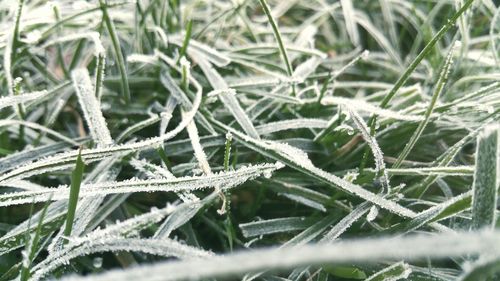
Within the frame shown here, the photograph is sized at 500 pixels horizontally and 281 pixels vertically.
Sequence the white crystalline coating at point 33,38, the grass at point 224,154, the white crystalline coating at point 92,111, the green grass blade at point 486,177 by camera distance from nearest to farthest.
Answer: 1. the green grass blade at point 486,177
2. the grass at point 224,154
3. the white crystalline coating at point 92,111
4. the white crystalline coating at point 33,38

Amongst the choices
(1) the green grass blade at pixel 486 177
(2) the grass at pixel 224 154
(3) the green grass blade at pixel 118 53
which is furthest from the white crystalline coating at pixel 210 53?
(1) the green grass blade at pixel 486 177

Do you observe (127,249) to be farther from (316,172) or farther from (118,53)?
(118,53)

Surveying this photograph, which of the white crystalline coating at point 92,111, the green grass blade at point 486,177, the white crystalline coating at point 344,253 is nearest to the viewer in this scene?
the white crystalline coating at point 344,253

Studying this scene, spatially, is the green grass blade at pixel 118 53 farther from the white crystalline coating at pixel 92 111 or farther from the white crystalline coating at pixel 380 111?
the white crystalline coating at pixel 380 111

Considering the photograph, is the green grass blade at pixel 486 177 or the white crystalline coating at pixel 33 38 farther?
the white crystalline coating at pixel 33 38

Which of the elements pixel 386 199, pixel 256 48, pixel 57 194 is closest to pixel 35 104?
pixel 57 194

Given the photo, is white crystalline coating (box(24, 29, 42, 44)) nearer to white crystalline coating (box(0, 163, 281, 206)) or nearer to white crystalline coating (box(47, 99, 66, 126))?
white crystalline coating (box(47, 99, 66, 126))

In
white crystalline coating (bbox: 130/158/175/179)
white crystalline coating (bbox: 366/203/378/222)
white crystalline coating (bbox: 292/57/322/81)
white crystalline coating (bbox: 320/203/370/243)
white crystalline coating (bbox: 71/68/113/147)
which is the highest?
white crystalline coating (bbox: 71/68/113/147)

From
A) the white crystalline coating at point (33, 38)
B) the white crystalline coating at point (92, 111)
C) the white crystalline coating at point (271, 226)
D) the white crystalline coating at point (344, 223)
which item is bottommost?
the white crystalline coating at point (271, 226)

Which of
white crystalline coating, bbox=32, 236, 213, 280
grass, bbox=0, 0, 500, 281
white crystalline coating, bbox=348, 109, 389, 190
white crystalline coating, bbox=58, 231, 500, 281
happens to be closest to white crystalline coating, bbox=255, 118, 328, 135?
grass, bbox=0, 0, 500, 281
